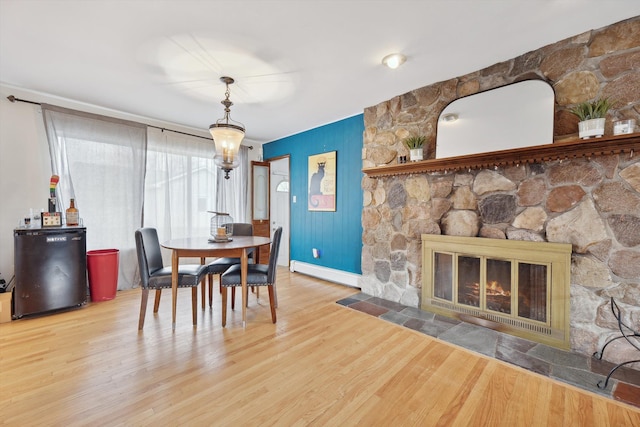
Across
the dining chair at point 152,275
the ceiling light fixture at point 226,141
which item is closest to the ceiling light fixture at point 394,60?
the ceiling light fixture at point 226,141

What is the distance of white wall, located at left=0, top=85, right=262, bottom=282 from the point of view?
9.69 feet

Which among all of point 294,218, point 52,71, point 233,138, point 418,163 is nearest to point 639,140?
point 418,163

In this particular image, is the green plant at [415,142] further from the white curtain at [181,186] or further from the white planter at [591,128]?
the white curtain at [181,186]

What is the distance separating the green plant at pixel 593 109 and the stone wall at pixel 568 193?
71 millimetres

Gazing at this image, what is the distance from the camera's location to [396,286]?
322cm

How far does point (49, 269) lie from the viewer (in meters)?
2.77

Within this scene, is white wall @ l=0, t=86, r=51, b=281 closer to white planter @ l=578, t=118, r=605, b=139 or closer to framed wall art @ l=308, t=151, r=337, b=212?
framed wall art @ l=308, t=151, r=337, b=212

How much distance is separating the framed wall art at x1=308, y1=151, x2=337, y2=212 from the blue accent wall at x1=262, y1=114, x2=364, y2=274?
74 mm

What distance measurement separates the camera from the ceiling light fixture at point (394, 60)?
7.60 ft

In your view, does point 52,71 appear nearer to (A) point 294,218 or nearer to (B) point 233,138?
(B) point 233,138

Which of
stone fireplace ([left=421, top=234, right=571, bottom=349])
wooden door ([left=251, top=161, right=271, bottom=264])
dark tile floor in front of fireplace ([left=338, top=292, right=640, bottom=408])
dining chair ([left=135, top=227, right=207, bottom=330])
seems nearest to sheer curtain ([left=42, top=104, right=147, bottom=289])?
dining chair ([left=135, top=227, right=207, bottom=330])

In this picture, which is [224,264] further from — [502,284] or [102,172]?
[502,284]

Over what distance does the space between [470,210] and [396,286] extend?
122 cm

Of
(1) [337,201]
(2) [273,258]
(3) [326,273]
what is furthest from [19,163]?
(3) [326,273]
